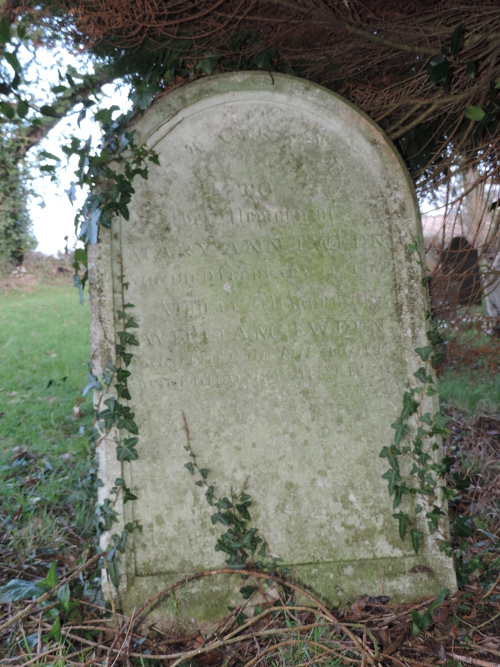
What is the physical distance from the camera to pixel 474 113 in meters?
2.36

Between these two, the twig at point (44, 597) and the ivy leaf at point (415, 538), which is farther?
the ivy leaf at point (415, 538)

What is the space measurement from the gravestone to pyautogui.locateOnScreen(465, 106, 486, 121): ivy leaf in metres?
0.39

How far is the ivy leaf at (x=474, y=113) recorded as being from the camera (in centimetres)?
233

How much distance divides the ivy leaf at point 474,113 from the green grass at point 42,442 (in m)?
2.29

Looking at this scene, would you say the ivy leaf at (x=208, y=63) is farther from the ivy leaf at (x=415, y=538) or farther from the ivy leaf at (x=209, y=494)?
the ivy leaf at (x=415, y=538)

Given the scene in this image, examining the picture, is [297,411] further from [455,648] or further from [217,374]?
[455,648]

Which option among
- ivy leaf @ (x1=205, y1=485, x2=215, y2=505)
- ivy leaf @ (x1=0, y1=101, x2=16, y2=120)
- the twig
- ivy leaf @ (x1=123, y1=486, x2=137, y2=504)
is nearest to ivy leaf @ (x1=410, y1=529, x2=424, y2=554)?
ivy leaf @ (x1=205, y1=485, x2=215, y2=505)

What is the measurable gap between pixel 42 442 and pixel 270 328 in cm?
239

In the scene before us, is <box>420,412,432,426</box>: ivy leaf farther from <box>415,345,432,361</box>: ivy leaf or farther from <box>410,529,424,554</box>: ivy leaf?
<box>410,529,424,554</box>: ivy leaf

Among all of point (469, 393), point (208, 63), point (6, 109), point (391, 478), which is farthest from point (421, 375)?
point (469, 393)

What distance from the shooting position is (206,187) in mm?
2369

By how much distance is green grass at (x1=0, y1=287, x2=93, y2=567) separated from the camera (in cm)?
282

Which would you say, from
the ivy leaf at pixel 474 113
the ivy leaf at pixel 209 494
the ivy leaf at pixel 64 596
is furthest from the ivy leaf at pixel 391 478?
the ivy leaf at pixel 474 113

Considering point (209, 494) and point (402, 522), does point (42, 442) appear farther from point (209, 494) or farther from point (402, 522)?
point (402, 522)
